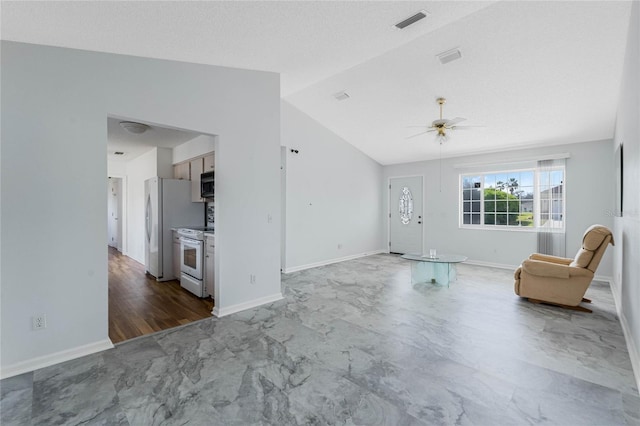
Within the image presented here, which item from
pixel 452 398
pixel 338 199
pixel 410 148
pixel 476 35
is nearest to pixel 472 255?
pixel 410 148

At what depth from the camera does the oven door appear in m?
4.15

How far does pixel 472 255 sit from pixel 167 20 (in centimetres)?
672

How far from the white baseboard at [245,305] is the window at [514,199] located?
4842 millimetres

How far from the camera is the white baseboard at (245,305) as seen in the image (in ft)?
11.5

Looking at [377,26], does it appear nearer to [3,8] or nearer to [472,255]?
[3,8]

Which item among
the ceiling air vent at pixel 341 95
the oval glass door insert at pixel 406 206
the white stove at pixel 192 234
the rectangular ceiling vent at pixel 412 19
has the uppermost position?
the ceiling air vent at pixel 341 95

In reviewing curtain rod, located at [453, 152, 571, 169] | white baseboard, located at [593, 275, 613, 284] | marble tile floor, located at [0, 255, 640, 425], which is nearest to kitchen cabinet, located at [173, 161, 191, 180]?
marble tile floor, located at [0, 255, 640, 425]

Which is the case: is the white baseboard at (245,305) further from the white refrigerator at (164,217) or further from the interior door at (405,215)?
the interior door at (405,215)

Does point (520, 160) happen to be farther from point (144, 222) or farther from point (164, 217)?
point (144, 222)

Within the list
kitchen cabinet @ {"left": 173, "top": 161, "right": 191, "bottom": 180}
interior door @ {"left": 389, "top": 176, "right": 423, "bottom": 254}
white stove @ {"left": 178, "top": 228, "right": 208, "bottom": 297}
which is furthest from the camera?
interior door @ {"left": 389, "top": 176, "right": 423, "bottom": 254}

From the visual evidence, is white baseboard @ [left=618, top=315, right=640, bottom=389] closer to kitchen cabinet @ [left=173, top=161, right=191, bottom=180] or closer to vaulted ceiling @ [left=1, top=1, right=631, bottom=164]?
vaulted ceiling @ [left=1, top=1, right=631, bottom=164]

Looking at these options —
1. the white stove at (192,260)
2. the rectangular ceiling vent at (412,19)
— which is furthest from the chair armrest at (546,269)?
the white stove at (192,260)

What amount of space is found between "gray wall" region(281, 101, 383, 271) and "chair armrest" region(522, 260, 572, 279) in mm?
3674

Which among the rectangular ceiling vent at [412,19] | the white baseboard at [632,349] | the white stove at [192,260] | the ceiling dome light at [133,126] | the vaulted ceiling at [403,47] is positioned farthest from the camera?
the white stove at [192,260]
